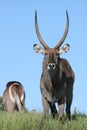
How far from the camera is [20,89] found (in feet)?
59.1

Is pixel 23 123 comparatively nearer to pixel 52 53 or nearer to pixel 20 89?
pixel 52 53

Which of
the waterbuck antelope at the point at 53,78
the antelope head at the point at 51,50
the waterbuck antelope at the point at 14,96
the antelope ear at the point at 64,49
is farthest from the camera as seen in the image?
the waterbuck antelope at the point at 14,96

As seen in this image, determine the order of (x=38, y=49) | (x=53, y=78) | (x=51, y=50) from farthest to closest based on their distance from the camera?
(x=38, y=49), (x=53, y=78), (x=51, y=50)

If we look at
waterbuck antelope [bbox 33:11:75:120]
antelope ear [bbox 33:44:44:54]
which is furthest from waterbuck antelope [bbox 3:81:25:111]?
antelope ear [bbox 33:44:44:54]

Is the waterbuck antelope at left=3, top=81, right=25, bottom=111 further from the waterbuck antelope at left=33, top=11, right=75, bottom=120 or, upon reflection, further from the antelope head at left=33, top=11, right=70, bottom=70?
the antelope head at left=33, top=11, right=70, bottom=70

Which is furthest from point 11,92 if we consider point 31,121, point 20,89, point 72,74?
point 31,121

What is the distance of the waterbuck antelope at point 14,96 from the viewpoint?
17500 millimetres

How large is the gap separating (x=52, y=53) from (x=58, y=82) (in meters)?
0.85

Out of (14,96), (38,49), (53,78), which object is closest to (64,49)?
(38,49)

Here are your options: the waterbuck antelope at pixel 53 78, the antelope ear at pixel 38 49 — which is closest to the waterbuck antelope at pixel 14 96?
the waterbuck antelope at pixel 53 78

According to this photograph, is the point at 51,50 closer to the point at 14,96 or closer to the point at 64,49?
the point at 64,49

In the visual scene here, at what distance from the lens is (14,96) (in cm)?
1789

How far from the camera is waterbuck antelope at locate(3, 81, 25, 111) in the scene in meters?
17.5

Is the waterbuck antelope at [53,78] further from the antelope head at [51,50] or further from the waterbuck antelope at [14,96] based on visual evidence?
the waterbuck antelope at [14,96]
